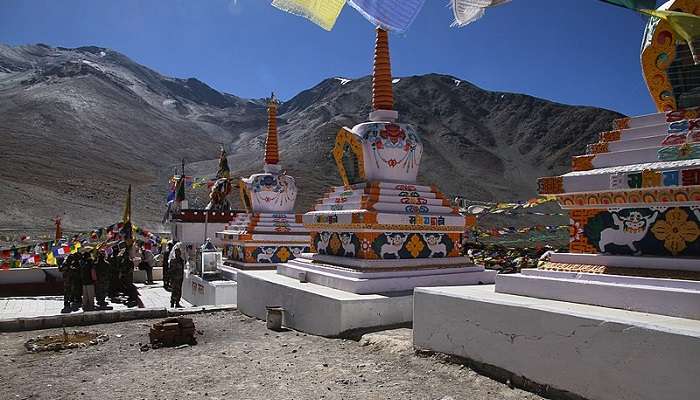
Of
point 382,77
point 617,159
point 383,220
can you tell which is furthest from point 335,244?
point 617,159

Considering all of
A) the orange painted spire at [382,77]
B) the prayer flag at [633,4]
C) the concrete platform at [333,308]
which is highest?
the orange painted spire at [382,77]

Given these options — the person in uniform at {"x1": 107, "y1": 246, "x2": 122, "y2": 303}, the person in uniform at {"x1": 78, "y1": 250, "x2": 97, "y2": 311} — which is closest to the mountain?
the person in uniform at {"x1": 107, "y1": 246, "x2": 122, "y2": 303}

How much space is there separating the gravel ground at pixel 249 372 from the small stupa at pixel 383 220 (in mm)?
1467

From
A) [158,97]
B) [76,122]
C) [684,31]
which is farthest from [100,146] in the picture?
[684,31]

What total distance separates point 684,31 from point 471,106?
80.2m

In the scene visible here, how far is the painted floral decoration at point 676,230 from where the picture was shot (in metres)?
4.00

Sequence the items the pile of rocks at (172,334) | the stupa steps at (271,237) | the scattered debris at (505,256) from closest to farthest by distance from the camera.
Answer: the pile of rocks at (172,334) < the scattered debris at (505,256) < the stupa steps at (271,237)

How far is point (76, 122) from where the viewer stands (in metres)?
67.2

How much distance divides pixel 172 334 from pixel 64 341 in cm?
136

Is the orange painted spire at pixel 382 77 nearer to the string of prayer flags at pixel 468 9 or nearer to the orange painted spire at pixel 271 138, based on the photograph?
the string of prayer flags at pixel 468 9

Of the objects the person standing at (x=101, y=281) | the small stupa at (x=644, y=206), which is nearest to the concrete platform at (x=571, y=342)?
the small stupa at (x=644, y=206)

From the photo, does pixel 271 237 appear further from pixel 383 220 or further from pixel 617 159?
pixel 617 159

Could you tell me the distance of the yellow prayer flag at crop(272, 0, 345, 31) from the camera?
4.65 metres

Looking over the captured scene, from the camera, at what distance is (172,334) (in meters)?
6.26
